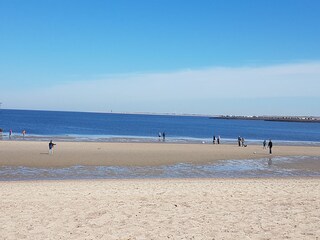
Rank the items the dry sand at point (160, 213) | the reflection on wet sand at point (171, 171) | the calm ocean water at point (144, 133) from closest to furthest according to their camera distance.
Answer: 1. the dry sand at point (160, 213)
2. the reflection on wet sand at point (171, 171)
3. the calm ocean water at point (144, 133)

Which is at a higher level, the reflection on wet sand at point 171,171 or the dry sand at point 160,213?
the dry sand at point 160,213

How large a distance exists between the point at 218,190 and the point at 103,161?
1549 cm

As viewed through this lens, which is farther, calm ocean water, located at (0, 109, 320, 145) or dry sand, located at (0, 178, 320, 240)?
calm ocean water, located at (0, 109, 320, 145)

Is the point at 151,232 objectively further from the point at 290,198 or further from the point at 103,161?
the point at 103,161

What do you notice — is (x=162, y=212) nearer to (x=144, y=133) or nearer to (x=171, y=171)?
(x=171, y=171)

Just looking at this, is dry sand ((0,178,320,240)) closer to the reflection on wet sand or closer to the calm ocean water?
the reflection on wet sand

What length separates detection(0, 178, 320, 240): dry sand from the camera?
8594mm

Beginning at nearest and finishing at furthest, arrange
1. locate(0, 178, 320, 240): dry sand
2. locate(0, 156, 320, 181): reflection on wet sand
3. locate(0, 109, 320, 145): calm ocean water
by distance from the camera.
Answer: locate(0, 178, 320, 240): dry sand → locate(0, 156, 320, 181): reflection on wet sand → locate(0, 109, 320, 145): calm ocean water

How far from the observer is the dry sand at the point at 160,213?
28.2 feet

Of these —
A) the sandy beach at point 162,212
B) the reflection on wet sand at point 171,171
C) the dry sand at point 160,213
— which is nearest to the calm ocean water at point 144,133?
the reflection on wet sand at point 171,171

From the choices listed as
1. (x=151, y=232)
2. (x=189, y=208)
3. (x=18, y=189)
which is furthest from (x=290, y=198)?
(x=18, y=189)

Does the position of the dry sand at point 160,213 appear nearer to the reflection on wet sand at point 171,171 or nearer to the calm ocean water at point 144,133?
the reflection on wet sand at point 171,171

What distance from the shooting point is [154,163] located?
28125mm

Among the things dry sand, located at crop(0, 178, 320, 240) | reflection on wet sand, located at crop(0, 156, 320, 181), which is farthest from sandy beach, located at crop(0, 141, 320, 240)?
reflection on wet sand, located at crop(0, 156, 320, 181)
